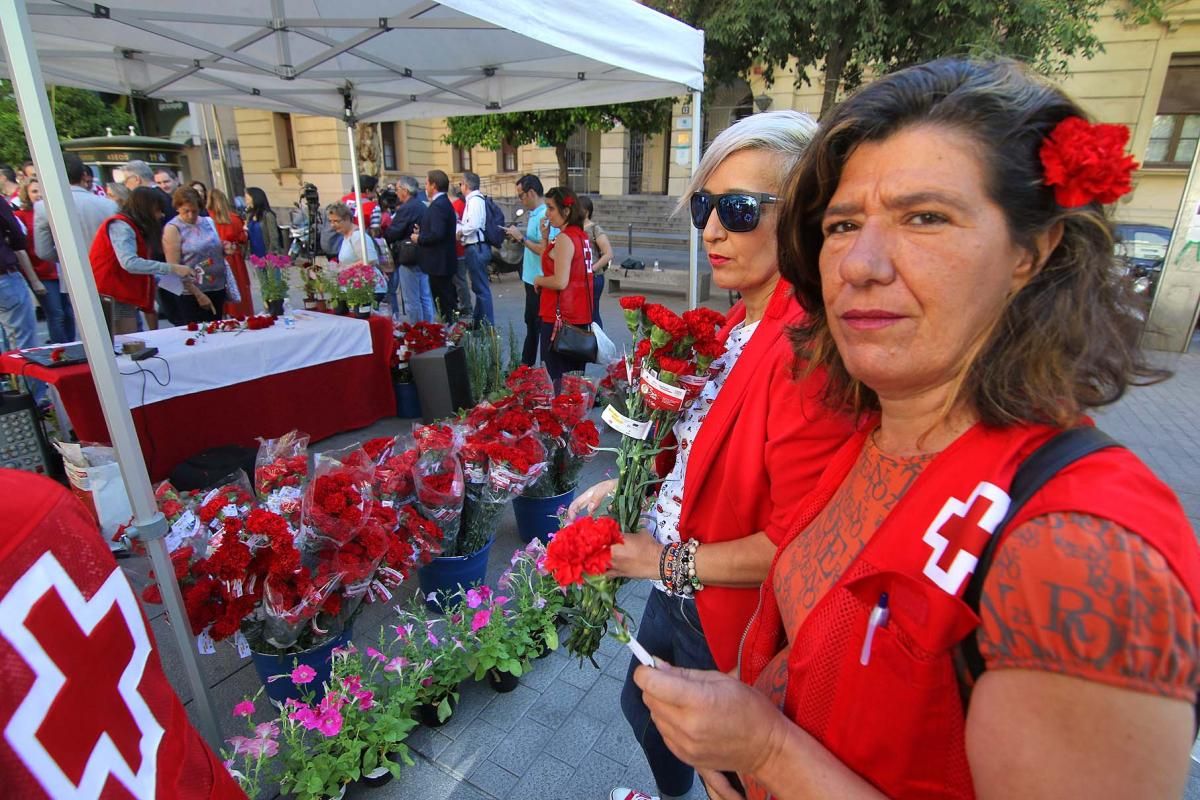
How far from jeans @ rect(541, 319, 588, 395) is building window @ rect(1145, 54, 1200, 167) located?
16.3 m

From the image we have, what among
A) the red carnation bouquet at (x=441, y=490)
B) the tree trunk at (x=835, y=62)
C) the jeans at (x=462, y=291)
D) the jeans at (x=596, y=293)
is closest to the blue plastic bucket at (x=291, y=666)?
the red carnation bouquet at (x=441, y=490)

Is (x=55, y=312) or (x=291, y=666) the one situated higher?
(x=55, y=312)

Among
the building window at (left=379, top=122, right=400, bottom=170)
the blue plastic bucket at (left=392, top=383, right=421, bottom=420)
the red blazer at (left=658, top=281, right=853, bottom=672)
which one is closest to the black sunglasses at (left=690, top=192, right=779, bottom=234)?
the red blazer at (left=658, top=281, right=853, bottom=672)

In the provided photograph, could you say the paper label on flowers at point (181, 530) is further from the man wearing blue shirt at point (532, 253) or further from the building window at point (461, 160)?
the building window at point (461, 160)

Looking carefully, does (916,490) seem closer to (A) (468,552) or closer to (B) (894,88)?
(B) (894,88)

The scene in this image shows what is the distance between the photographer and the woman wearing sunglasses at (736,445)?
3.73ft

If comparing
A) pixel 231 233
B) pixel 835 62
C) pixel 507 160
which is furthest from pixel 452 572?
pixel 507 160

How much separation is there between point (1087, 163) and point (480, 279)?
320 inches

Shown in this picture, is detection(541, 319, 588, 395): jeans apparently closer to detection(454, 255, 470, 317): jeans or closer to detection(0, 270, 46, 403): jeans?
detection(454, 255, 470, 317): jeans

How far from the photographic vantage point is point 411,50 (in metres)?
5.20

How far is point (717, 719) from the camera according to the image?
2.74 ft

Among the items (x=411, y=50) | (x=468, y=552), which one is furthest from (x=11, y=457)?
(x=411, y=50)

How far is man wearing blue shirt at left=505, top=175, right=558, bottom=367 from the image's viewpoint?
251 inches

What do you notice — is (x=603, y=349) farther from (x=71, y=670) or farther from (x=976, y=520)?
(x=71, y=670)
